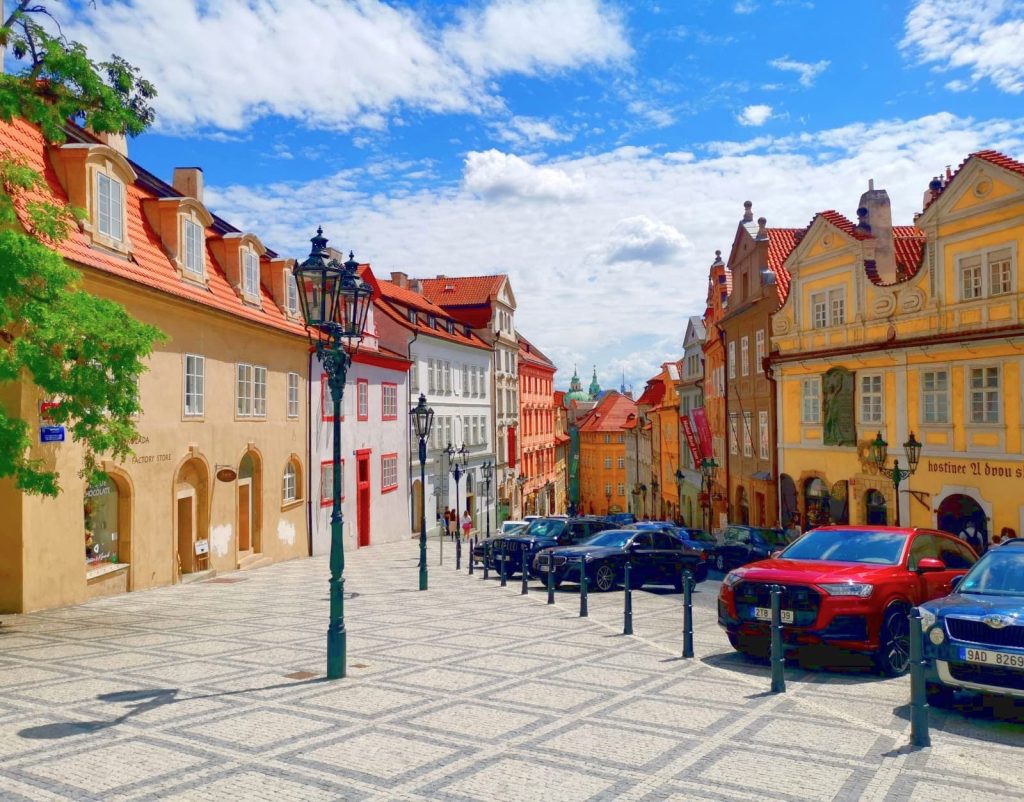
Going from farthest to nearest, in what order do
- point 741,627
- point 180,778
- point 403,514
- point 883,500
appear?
Answer: point 403,514, point 883,500, point 741,627, point 180,778

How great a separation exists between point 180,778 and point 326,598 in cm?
1093

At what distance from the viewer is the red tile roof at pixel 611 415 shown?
108 meters

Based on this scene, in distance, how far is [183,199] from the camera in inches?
823

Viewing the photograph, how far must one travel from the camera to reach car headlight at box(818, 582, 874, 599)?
962cm

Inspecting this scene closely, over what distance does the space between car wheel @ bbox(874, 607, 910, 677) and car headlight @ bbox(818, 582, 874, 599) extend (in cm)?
44

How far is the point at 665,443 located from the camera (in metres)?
65.9

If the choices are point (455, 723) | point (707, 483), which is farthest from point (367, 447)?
point (455, 723)

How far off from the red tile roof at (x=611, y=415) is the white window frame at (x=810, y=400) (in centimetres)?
7345

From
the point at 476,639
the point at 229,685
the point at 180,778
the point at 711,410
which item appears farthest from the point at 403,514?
the point at 180,778

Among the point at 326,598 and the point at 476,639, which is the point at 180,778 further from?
the point at 326,598

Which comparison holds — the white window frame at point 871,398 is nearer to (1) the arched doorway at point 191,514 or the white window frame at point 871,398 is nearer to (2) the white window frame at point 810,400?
(2) the white window frame at point 810,400

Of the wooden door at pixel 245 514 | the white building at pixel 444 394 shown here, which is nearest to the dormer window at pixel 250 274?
the wooden door at pixel 245 514

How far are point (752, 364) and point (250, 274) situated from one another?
2167 cm

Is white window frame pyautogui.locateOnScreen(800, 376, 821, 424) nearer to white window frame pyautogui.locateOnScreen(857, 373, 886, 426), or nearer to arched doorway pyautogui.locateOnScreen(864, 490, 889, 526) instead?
white window frame pyautogui.locateOnScreen(857, 373, 886, 426)
